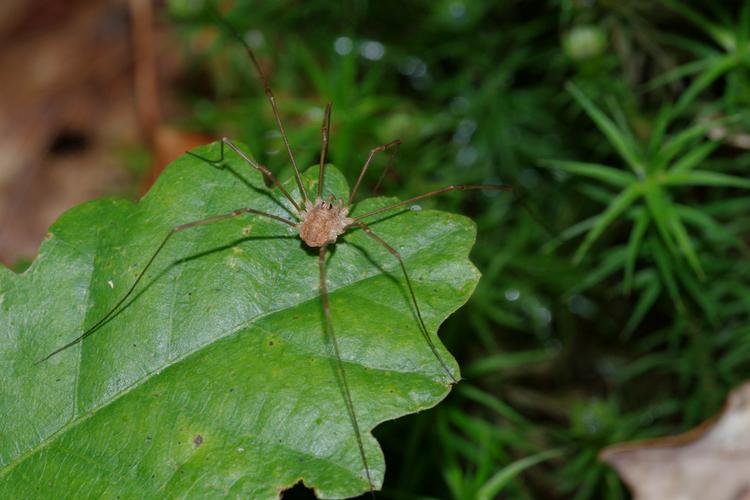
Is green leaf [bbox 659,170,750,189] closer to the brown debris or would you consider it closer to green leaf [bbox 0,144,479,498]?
the brown debris

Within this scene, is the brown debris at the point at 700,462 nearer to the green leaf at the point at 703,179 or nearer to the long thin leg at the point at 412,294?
the green leaf at the point at 703,179

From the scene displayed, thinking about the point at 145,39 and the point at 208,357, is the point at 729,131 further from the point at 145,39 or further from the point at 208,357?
the point at 145,39


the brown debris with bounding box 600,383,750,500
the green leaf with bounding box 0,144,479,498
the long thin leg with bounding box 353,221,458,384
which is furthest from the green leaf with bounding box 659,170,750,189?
the long thin leg with bounding box 353,221,458,384

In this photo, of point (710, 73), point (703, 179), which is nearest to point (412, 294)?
point (703, 179)

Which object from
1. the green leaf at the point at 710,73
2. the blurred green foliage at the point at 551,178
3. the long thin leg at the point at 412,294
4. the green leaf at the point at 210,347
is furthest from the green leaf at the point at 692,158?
the long thin leg at the point at 412,294

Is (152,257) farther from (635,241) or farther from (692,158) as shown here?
(692,158)
